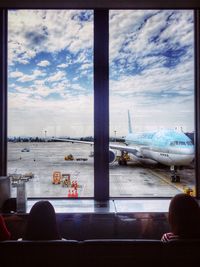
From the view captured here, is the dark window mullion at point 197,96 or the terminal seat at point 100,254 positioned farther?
the dark window mullion at point 197,96

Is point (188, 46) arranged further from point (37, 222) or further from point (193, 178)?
point (37, 222)

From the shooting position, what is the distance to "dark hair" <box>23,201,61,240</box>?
142 centimetres

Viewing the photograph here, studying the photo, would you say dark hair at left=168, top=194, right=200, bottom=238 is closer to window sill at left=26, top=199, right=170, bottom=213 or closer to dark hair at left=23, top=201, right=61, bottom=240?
dark hair at left=23, top=201, right=61, bottom=240

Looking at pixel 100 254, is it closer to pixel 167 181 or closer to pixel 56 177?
pixel 56 177

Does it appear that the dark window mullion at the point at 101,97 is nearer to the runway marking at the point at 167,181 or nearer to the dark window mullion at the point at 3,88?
the runway marking at the point at 167,181

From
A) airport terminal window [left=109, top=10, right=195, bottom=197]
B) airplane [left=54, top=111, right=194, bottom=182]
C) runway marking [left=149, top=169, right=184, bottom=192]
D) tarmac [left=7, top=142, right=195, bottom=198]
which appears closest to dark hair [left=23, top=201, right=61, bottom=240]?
tarmac [left=7, top=142, right=195, bottom=198]

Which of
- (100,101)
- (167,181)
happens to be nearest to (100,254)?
(100,101)

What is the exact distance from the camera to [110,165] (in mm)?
2973

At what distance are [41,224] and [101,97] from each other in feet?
6.00

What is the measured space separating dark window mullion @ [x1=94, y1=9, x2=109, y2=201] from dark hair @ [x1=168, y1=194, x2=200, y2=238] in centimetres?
148

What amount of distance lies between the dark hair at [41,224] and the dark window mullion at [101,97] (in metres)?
1.48

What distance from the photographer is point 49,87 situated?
3023mm

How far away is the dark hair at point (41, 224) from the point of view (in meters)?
1.42

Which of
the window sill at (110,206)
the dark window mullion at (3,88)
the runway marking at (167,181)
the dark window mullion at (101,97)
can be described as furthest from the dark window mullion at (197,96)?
the dark window mullion at (3,88)
